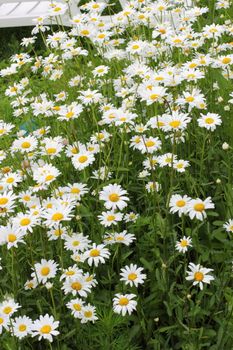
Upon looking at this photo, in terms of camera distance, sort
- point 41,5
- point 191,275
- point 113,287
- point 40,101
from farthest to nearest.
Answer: point 41,5 → point 40,101 → point 113,287 → point 191,275

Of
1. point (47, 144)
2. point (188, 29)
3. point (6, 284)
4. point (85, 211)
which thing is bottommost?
point (6, 284)

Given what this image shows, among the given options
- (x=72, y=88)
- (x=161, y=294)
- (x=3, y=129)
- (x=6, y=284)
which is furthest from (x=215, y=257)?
(x=72, y=88)

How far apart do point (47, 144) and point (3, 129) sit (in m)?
0.41

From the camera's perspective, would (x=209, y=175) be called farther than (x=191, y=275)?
Yes

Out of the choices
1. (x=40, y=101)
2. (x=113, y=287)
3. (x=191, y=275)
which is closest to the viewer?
(x=191, y=275)

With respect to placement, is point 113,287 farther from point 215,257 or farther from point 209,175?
point 209,175

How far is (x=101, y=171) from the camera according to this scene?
2602 millimetres

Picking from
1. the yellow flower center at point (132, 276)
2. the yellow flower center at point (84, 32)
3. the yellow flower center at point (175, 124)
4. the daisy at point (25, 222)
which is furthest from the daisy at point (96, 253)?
→ the yellow flower center at point (84, 32)

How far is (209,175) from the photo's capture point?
8.77 feet

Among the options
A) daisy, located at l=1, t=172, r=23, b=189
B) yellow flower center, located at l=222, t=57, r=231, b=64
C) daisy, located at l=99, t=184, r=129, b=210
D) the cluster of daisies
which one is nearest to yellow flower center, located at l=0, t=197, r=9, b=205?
the cluster of daisies

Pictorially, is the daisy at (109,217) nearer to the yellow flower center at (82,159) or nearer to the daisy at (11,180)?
the yellow flower center at (82,159)

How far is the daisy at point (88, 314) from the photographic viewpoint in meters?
1.97

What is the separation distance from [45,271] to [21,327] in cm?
24

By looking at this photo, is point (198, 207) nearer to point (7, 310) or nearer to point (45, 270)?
point (45, 270)
